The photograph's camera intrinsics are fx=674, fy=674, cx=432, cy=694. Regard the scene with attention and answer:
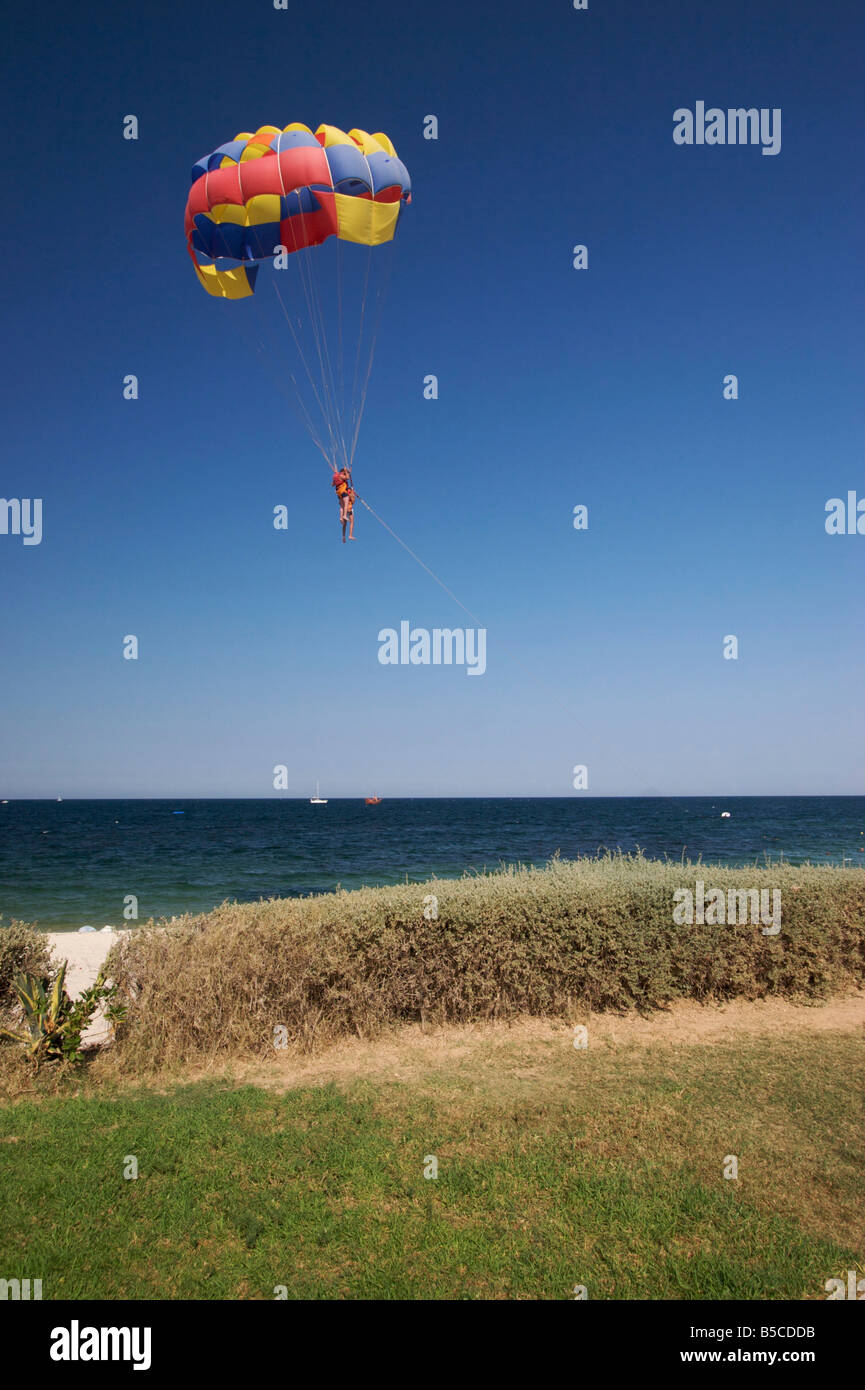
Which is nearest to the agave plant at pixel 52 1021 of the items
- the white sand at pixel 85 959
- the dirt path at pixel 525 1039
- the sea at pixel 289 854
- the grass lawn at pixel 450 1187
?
the grass lawn at pixel 450 1187

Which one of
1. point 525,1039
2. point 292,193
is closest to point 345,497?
point 292,193

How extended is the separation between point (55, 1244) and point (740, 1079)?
5.57 m

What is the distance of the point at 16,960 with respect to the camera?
694cm

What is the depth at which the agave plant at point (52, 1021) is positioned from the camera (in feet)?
21.1

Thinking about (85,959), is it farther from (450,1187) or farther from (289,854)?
(289,854)

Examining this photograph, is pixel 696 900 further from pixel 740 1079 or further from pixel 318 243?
pixel 318 243

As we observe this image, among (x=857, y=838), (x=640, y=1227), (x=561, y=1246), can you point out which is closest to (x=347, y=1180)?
(x=561, y=1246)

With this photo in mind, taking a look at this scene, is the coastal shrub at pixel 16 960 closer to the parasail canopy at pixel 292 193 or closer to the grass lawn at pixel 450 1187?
the grass lawn at pixel 450 1187

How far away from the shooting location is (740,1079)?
246 inches

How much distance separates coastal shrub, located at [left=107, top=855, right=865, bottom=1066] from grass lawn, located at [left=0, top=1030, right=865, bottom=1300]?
91 centimetres

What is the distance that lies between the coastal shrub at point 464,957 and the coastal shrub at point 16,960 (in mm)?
854

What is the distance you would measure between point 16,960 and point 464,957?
4708 millimetres

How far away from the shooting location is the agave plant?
21.1 feet

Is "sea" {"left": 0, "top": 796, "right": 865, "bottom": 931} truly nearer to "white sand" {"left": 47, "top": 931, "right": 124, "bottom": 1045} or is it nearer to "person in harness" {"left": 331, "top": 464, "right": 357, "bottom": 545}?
"white sand" {"left": 47, "top": 931, "right": 124, "bottom": 1045}
